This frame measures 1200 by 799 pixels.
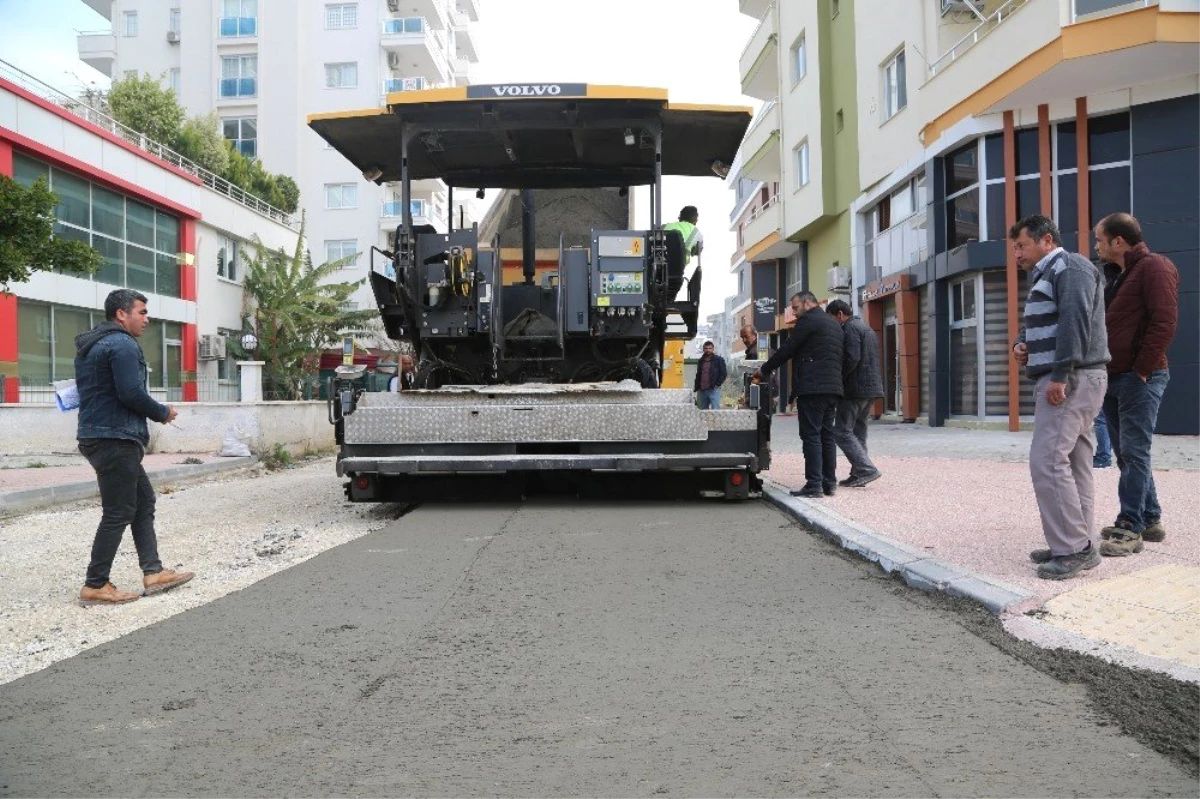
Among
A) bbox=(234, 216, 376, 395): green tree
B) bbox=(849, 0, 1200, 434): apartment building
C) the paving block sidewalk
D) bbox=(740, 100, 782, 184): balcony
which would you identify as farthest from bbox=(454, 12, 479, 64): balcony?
the paving block sidewalk

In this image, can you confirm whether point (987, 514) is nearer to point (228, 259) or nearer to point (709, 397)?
point (709, 397)

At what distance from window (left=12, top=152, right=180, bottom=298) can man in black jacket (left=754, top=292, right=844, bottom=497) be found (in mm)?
16666

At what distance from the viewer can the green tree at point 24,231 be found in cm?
1176

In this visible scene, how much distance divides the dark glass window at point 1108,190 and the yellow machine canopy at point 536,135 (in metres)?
10.2

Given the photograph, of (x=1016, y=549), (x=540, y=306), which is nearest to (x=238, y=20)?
(x=540, y=306)

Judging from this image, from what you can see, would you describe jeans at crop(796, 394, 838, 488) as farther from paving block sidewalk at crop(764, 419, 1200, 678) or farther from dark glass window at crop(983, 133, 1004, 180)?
dark glass window at crop(983, 133, 1004, 180)

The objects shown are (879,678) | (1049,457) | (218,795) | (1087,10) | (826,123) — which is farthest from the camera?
(826,123)

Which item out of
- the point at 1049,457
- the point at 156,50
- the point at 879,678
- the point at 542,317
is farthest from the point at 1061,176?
the point at 156,50

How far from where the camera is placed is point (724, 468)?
27.4ft

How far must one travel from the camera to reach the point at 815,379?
8.76 metres

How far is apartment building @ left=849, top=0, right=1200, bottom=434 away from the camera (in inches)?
614

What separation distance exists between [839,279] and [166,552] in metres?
21.9

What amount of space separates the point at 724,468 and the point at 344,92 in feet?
137

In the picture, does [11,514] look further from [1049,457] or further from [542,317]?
[1049,457]
